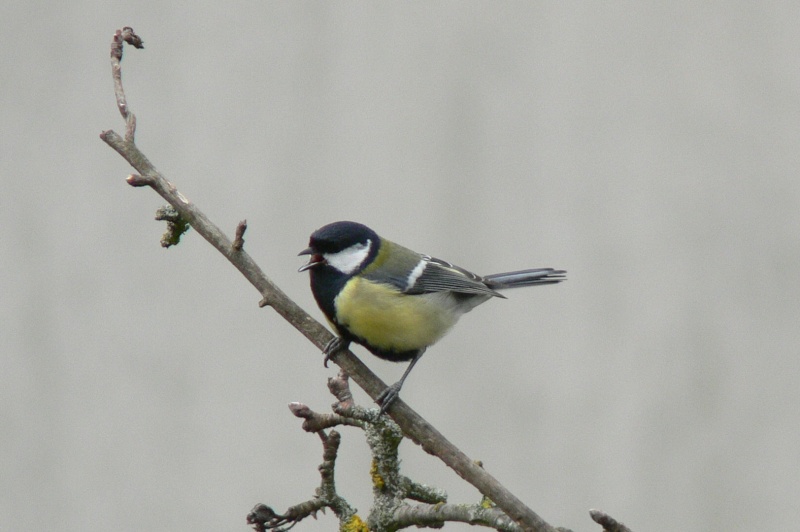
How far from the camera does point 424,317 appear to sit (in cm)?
138

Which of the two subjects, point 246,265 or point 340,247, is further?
point 340,247

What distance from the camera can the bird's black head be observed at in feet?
4.18

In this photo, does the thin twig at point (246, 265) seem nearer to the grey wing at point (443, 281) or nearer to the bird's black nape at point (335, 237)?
the bird's black nape at point (335, 237)

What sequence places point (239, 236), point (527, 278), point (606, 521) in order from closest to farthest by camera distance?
point (606, 521), point (239, 236), point (527, 278)

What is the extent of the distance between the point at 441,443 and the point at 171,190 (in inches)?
17.2

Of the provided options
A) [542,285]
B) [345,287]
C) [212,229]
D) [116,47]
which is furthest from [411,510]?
[542,285]

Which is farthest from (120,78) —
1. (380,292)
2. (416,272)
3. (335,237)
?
(416,272)

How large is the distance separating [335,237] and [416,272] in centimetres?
23

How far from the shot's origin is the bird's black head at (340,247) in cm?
127

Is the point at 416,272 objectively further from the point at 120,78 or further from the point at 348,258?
the point at 120,78

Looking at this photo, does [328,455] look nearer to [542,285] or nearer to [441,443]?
[441,443]

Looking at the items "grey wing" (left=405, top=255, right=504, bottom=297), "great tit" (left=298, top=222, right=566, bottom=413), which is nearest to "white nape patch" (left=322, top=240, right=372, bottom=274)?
"great tit" (left=298, top=222, right=566, bottom=413)

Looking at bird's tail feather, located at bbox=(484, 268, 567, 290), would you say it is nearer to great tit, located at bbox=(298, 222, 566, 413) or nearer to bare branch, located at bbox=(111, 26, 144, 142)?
great tit, located at bbox=(298, 222, 566, 413)

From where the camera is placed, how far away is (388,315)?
132 centimetres
